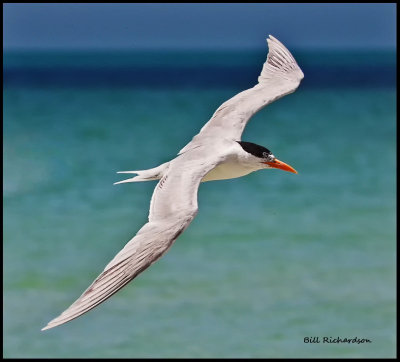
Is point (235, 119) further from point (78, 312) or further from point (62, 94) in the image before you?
point (62, 94)

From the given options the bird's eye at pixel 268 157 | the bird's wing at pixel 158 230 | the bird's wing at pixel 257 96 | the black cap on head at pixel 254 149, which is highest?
the bird's wing at pixel 257 96

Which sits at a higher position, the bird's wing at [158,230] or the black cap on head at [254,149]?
the black cap on head at [254,149]

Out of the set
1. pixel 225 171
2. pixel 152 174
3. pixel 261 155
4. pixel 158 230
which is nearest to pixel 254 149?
pixel 261 155

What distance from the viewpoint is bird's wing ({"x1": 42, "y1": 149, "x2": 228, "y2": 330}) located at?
3.70 m

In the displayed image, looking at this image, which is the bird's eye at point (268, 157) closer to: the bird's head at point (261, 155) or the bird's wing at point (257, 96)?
the bird's head at point (261, 155)

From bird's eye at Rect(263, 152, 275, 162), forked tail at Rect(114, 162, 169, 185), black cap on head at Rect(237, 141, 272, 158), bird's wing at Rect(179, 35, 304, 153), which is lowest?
forked tail at Rect(114, 162, 169, 185)

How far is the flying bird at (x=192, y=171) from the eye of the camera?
383cm

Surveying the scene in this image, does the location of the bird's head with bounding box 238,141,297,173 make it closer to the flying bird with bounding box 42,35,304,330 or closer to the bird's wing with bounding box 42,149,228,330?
the flying bird with bounding box 42,35,304,330

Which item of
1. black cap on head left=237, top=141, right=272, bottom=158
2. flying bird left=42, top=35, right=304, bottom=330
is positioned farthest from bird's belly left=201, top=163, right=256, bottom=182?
black cap on head left=237, top=141, right=272, bottom=158

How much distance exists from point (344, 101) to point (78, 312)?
1382 centimetres

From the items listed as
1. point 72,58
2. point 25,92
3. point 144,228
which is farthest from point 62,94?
point 144,228

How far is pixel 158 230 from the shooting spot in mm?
4207

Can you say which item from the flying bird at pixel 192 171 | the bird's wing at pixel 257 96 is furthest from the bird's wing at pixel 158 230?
the bird's wing at pixel 257 96

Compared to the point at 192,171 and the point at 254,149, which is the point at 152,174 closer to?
the point at 192,171
